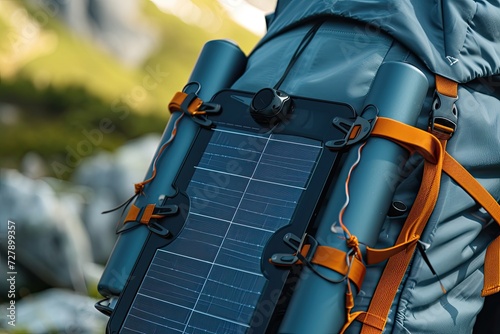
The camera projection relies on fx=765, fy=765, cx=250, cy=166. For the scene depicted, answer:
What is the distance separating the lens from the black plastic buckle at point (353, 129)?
188cm

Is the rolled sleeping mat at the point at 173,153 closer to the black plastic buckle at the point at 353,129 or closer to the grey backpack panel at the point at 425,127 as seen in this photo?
the grey backpack panel at the point at 425,127

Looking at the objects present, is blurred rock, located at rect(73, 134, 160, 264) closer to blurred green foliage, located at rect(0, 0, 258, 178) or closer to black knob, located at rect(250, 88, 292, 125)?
blurred green foliage, located at rect(0, 0, 258, 178)

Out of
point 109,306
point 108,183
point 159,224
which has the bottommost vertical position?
point 109,306

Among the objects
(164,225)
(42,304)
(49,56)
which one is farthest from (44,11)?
(164,225)

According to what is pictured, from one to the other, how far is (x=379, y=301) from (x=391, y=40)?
2.31ft

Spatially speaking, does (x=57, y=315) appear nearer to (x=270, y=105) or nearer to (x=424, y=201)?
(x=270, y=105)

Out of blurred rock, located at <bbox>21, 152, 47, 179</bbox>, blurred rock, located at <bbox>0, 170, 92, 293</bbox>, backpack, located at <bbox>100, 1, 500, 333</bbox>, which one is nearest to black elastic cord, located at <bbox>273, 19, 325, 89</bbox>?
backpack, located at <bbox>100, 1, 500, 333</bbox>

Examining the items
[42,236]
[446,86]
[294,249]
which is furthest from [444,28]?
[42,236]

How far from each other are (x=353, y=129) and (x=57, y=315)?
3.24 metres

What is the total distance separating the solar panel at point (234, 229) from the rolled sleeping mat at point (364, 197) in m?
0.06

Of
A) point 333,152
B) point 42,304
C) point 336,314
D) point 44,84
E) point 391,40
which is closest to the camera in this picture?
point 336,314

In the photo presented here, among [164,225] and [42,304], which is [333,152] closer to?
[164,225]

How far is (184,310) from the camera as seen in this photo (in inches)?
76.3

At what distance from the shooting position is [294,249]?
1836 mm
